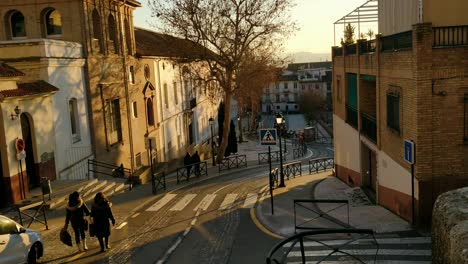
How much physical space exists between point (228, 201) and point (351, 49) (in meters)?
8.93

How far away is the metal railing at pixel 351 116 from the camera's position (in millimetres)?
21950

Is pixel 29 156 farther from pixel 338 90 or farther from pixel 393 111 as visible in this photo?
pixel 338 90

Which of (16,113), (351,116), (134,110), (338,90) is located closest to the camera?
(16,113)

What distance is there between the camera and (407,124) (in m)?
13.8

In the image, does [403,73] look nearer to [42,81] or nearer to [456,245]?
[456,245]

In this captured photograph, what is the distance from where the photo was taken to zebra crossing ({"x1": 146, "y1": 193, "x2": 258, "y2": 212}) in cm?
1847

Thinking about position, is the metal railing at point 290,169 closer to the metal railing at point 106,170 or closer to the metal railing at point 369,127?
the metal railing at point 369,127

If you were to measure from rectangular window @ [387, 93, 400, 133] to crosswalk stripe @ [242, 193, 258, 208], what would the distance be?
19.3 feet

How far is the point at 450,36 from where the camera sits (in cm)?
1312

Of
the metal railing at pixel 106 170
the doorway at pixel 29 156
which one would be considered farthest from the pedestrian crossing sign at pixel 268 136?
the metal railing at pixel 106 170

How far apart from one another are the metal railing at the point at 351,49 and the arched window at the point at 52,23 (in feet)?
48.2

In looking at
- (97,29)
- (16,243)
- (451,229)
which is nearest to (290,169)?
(97,29)

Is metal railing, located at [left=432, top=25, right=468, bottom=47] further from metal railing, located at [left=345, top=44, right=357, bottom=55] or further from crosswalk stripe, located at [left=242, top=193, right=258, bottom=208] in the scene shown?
crosswalk stripe, located at [left=242, top=193, right=258, bottom=208]

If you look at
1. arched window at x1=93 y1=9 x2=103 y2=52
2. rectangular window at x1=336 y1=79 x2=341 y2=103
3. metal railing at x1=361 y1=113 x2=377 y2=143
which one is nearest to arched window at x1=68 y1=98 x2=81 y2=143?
arched window at x1=93 y1=9 x2=103 y2=52
